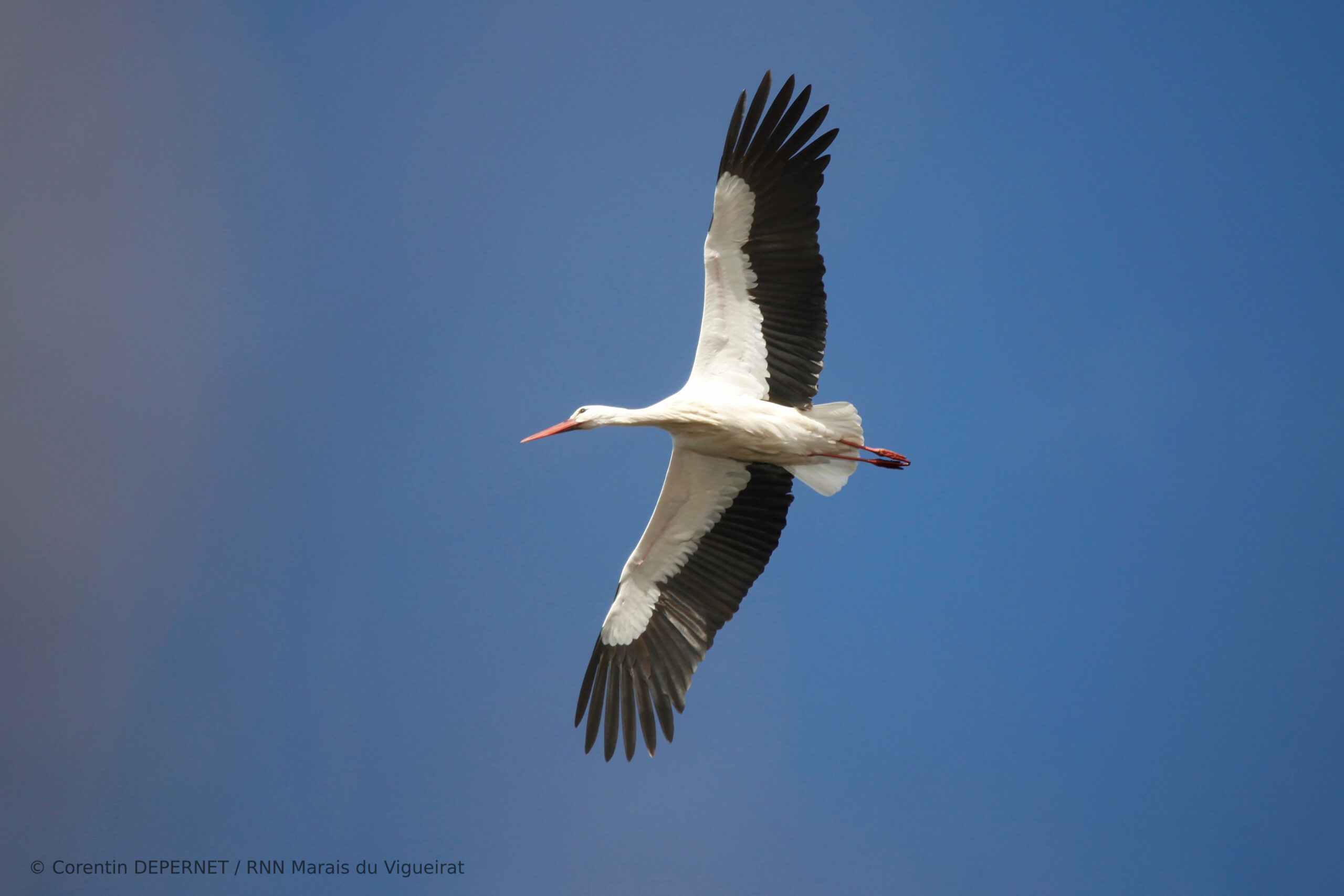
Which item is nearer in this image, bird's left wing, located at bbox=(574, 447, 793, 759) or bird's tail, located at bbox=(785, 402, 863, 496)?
bird's tail, located at bbox=(785, 402, 863, 496)

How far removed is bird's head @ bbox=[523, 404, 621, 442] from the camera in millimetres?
7691

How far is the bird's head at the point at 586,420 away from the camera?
25.2 ft

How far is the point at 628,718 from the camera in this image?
7973 mm

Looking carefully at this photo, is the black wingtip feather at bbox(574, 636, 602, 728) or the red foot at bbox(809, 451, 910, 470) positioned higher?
the red foot at bbox(809, 451, 910, 470)

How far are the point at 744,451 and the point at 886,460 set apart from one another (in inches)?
38.6

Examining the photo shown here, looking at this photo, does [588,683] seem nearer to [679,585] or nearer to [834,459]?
[679,585]

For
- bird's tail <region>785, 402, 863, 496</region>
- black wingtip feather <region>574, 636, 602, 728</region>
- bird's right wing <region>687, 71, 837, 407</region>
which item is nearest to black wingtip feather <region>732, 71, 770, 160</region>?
bird's right wing <region>687, 71, 837, 407</region>

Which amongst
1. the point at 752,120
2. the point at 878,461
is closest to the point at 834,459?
the point at 878,461

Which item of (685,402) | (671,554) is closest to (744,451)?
(685,402)

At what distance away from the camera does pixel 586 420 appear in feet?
25.4

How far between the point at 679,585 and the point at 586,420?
56.9 inches

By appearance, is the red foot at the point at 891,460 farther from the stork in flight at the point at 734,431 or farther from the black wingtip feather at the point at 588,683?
the black wingtip feather at the point at 588,683

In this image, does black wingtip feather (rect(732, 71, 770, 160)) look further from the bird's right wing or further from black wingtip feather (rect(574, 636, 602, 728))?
black wingtip feather (rect(574, 636, 602, 728))

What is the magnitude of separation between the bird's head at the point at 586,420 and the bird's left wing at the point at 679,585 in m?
0.61
